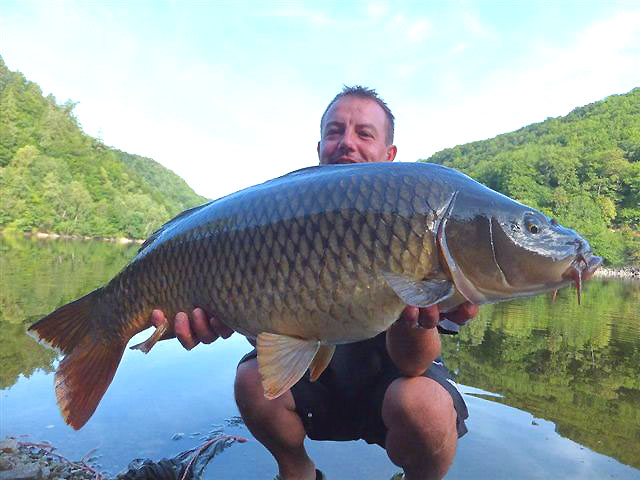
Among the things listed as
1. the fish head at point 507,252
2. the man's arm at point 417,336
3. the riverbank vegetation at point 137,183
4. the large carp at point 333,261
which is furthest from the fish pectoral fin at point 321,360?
the riverbank vegetation at point 137,183


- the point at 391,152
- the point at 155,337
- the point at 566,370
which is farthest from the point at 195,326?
the point at 566,370

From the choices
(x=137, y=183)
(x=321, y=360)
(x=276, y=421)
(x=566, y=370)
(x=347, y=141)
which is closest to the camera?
(x=321, y=360)

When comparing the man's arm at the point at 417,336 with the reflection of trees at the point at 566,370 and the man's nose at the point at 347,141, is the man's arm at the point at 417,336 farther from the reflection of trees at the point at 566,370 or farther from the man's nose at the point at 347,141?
the reflection of trees at the point at 566,370

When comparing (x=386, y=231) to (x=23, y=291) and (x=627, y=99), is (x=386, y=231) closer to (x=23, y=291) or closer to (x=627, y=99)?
(x=23, y=291)

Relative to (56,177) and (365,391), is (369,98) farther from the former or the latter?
(56,177)

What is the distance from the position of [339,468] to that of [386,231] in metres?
1.98

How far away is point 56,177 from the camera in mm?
57906

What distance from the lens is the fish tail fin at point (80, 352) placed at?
214 cm

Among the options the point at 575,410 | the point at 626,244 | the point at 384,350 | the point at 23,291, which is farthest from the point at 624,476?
the point at 626,244

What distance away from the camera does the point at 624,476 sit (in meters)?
3.29

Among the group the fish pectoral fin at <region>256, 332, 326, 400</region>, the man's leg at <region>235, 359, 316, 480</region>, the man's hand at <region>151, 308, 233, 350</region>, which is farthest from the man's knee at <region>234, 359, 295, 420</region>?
the fish pectoral fin at <region>256, 332, 326, 400</region>

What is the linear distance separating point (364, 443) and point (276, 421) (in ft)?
3.94

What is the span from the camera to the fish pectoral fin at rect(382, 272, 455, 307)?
5.13ft

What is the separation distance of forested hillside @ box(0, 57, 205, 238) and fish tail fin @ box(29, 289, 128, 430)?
56.1 m
